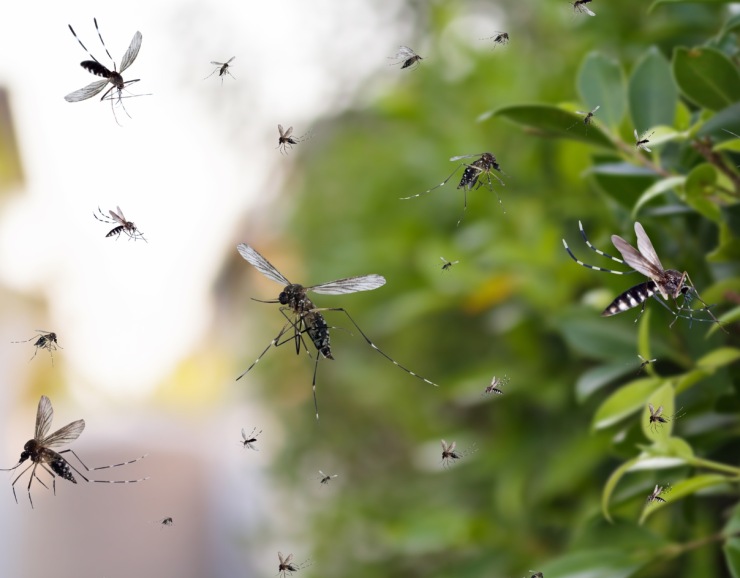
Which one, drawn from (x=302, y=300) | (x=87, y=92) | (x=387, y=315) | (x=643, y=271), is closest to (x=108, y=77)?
(x=87, y=92)

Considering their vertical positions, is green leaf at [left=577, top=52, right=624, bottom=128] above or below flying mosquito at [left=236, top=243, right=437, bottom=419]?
above

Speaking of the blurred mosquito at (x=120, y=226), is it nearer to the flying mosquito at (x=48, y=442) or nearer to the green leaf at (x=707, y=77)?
the flying mosquito at (x=48, y=442)

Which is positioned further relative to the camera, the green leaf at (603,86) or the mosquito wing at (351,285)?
the green leaf at (603,86)

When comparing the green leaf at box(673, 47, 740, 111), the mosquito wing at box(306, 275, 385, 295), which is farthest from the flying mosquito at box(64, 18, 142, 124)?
the green leaf at box(673, 47, 740, 111)

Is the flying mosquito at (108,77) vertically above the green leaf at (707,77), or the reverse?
the flying mosquito at (108,77)

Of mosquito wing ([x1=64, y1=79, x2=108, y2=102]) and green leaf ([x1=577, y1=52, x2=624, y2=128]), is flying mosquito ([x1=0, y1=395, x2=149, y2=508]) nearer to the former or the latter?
mosquito wing ([x1=64, y1=79, x2=108, y2=102])

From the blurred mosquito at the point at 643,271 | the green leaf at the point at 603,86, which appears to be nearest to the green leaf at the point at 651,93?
the green leaf at the point at 603,86

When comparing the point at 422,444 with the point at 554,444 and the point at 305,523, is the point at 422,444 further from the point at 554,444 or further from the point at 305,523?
the point at 305,523
